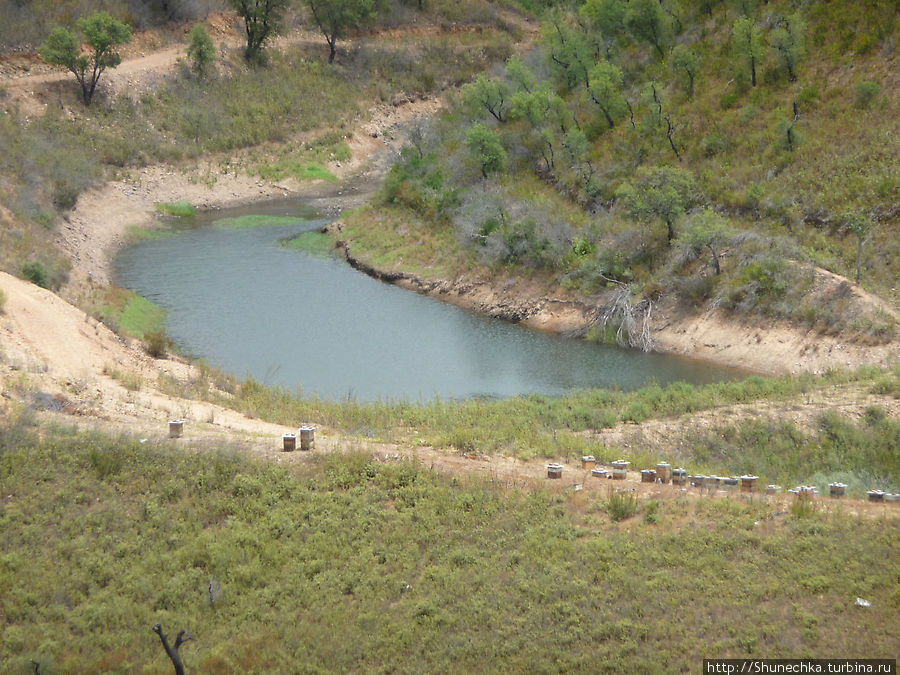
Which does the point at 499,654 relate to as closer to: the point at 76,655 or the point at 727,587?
the point at 727,587

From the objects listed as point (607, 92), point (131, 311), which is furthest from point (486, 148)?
point (131, 311)

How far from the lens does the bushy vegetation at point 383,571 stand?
12641 millimetres

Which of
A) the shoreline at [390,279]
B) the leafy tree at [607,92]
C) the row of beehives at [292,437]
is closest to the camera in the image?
the row of beehives at [292,437]

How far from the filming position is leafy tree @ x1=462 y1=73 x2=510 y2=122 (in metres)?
45.8

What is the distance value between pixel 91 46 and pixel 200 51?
6486mm

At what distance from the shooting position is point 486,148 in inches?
1665

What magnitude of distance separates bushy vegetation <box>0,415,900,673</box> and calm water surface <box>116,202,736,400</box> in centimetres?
963

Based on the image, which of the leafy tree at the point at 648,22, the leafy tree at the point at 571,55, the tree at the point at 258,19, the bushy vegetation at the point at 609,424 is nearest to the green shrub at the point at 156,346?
the bushy vegetation at the point at 609,424

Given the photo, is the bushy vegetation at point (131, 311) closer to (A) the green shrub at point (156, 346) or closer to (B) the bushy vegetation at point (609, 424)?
(A) the green shrub at point (156, 346)

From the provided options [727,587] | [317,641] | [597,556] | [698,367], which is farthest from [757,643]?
[698,367]

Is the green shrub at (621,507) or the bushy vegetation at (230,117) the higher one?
the bushy vegetation at (230,117)

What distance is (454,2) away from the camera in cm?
7675

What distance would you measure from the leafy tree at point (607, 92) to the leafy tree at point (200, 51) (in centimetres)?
2644

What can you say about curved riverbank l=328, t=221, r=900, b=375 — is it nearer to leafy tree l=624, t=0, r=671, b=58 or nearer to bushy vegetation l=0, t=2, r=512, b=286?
bushy vegetation l=0, t=2, r=512, b=286
